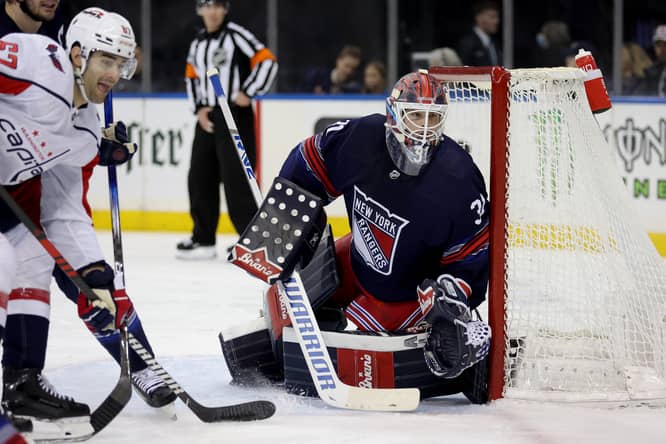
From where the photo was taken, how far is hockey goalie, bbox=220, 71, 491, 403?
→ 2971mm

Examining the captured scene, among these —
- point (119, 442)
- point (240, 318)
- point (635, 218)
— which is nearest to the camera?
point (119, 442)

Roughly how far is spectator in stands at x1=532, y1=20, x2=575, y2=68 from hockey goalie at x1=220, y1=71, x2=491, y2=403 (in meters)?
3.60

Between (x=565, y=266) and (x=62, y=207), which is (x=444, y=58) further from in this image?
(x=62, y=207)

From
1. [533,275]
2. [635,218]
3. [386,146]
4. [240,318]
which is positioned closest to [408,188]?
[386,146]

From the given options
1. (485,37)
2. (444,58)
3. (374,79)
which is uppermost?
(485,37)

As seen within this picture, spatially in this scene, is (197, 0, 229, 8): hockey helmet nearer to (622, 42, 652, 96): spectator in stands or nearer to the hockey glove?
(622, 42, 652, 96): spectator in stands

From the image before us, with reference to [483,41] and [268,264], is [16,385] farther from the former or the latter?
[483,41]

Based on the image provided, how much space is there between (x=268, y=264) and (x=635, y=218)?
2.90 ft

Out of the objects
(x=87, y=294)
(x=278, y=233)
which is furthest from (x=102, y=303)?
(x=278, y=233)

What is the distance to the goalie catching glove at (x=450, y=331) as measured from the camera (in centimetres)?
292

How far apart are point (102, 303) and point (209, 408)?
0.34 metres

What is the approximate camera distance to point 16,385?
2779 mm

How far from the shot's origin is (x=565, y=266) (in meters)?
3.20

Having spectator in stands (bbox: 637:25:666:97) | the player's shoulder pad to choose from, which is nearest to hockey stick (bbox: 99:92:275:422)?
the player's shoulder pad
